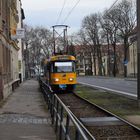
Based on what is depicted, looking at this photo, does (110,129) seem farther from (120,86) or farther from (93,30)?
(93,30)

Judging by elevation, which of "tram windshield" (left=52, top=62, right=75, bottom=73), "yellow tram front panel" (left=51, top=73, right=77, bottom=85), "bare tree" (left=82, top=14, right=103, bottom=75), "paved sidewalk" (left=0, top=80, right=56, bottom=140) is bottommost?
"paved sidewalk" (left=0, top=80, right=56, bottom=140)

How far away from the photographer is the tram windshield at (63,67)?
36406mm

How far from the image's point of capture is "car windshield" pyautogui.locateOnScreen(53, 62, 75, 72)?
36406 millimetres

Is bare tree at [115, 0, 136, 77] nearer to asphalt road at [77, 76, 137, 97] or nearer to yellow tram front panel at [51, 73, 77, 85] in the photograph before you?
asphalt road at [77, 76, 137, 97]

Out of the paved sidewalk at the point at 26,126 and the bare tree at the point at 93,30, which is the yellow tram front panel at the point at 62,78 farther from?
the bare tree at the point at 93,30

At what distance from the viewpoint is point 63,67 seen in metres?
36.5

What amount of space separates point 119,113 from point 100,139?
6.55m

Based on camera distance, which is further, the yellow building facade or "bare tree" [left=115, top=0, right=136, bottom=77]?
"bare tree" [left=115, top=0, right=136, bottom=77]

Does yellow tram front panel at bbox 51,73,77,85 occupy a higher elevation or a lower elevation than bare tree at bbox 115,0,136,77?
lower

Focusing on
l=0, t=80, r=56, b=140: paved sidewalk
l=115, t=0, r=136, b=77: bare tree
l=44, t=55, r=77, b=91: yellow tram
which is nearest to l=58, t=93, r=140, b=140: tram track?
l=0, t=80, r=56, b=140: paved sidewalk

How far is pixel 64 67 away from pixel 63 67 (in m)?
0.08

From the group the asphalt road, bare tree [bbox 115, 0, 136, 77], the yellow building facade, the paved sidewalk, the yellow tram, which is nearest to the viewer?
the paved sidewalk

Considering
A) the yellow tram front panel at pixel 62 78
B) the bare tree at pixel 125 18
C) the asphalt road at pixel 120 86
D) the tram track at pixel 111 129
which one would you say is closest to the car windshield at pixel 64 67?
the yellow tram front panel at pixel 62 78

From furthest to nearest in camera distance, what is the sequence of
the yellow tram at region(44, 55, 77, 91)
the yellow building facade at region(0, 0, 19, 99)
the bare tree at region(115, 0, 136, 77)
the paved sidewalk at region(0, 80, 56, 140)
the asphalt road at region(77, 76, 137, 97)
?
the bare tree at region(115, 0, 136, 77) < the yellow tram at region(44, 55, 77, 91) < the asphalt road at region(77, 76, 137, 97) < the yellow building facade at region(0, 0, 19, 99) < the paved sidewalk at region(0, 80, 56, 140)
